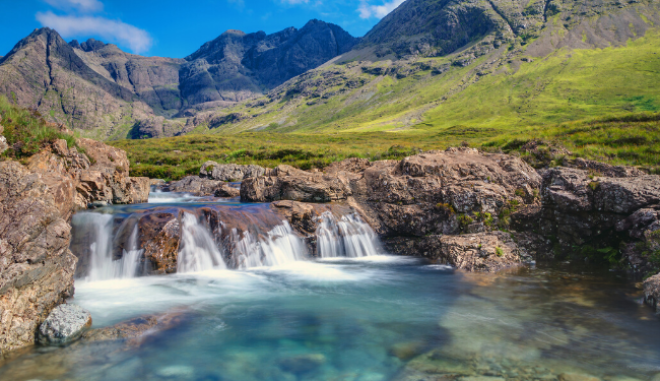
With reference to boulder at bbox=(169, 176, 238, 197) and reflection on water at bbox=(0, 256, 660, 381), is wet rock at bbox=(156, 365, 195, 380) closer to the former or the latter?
reflection on water at bbox=(0, 256, 660, 381)

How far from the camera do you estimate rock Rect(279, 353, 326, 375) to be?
6.62 metres

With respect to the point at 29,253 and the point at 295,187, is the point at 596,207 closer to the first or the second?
the point at 295,187

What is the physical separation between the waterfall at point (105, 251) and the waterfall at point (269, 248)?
3.53m

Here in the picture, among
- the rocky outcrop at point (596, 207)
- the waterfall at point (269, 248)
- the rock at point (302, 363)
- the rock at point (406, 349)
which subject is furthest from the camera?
the waterfall at point (269, 248)

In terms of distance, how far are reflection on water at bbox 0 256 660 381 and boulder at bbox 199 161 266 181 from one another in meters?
23.6

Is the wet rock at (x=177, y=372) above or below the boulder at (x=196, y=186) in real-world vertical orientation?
below

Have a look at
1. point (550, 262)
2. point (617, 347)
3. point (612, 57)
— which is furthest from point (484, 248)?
point (612, 57)

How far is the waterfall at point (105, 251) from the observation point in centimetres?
1152

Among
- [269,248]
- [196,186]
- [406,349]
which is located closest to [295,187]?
[269,248]

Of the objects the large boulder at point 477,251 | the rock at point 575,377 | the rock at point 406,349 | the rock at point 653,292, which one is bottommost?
the rock at point 575,377

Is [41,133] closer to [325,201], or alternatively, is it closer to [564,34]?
[325,201]

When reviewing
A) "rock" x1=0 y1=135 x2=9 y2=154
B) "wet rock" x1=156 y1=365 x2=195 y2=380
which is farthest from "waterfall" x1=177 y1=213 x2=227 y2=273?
"wet rock" x1=156 y1=365 x2=195 y2=380

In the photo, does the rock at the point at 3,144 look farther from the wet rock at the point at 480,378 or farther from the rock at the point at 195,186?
the rock at the point at 195,186

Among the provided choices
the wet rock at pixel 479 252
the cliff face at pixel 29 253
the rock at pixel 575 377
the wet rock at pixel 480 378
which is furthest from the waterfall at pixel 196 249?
the rock at pixel 575 377
